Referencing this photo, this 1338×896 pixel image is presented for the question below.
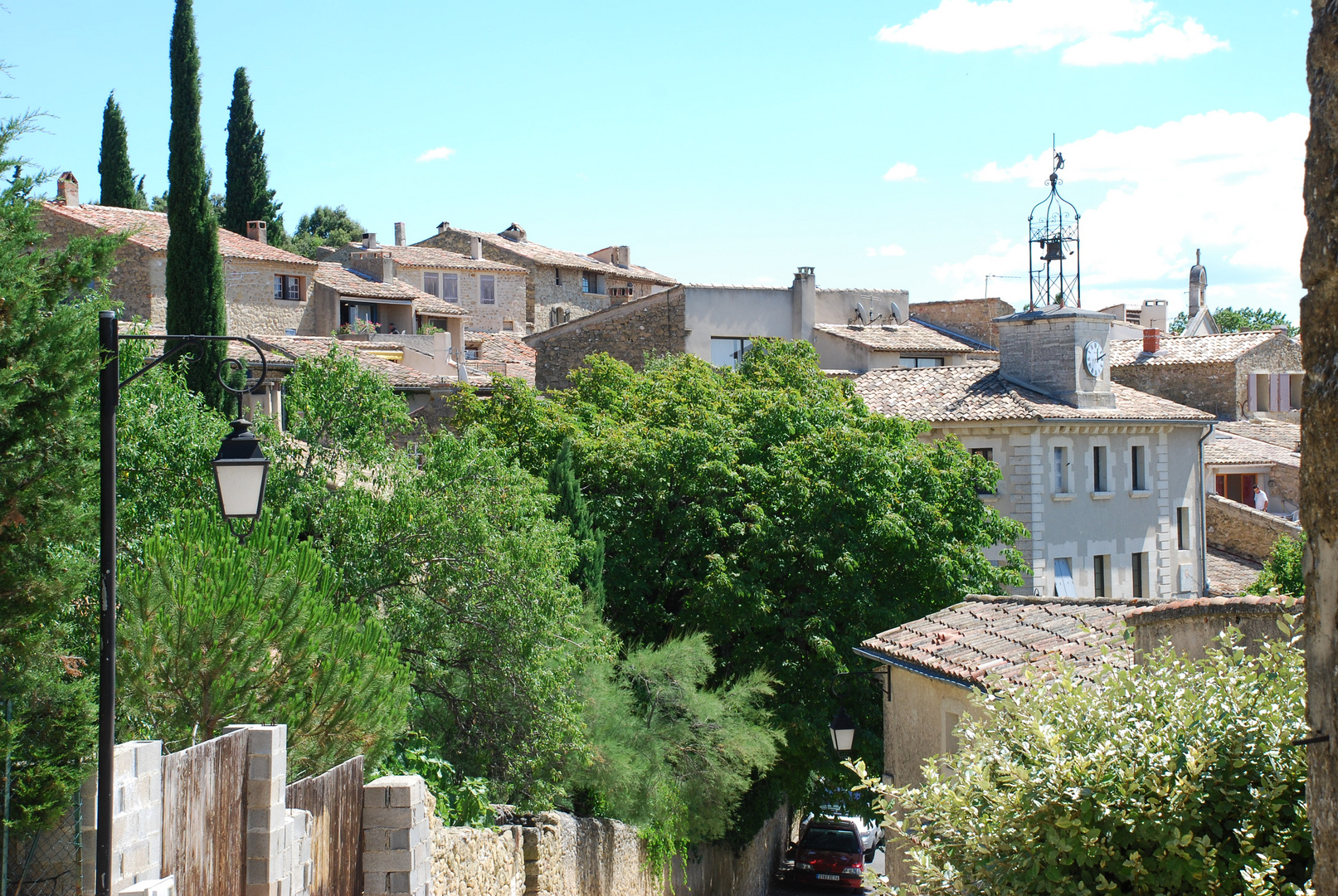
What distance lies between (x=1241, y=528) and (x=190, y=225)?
31930mm

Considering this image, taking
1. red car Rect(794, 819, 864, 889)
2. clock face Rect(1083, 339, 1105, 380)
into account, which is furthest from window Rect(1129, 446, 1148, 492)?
red car Rect(794, 819, 864, 889)

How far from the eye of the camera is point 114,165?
5159 centimetres

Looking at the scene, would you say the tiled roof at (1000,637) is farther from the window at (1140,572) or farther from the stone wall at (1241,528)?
the stone wall at (1241,528)

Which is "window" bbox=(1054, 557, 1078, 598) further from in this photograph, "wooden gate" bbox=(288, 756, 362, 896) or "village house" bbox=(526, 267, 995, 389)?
"wooden gate" bbox=(288, 756, 362, 896)

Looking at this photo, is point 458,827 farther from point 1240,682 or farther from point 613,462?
point 613,462

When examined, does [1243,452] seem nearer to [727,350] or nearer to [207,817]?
[727,350]

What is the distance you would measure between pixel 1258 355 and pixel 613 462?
29519 mm

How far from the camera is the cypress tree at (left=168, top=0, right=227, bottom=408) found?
2783cm

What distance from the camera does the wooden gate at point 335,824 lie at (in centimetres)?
1007

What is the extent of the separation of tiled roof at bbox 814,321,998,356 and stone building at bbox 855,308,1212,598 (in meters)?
4.03

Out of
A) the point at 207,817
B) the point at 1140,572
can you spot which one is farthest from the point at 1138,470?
the point at 207,817

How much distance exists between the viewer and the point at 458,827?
1304cm

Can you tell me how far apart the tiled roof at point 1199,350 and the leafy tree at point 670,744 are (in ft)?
94.2

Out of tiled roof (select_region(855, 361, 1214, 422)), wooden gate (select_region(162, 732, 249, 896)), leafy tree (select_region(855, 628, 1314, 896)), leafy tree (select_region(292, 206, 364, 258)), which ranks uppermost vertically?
leafy tree (select_region(292, 206, 364, 258))
